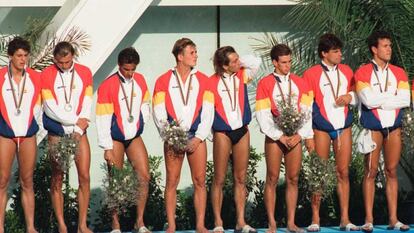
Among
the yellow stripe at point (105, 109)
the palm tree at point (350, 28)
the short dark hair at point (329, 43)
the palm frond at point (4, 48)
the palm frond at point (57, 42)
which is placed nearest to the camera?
the yellow stripe at point (105, 109)

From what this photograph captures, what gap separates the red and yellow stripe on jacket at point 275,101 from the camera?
14.9 m

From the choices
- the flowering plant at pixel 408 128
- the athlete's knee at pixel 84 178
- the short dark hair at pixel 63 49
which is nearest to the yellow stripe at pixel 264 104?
the flowering plant at pixel 408 128

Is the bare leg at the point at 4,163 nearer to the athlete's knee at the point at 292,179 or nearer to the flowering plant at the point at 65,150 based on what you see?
the flowering plant at the point at 65,150

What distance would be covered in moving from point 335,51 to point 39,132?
3.19m

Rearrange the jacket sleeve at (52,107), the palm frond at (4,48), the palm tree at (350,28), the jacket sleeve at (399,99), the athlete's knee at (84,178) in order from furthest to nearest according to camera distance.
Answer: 1. the palm tree at (350,28)
2. the palm frond at (4,48)
3. the jacket sleeve at (399,99)
4. the athlete's knee at (84,178)
5. the jacket sleeve at (52,107)

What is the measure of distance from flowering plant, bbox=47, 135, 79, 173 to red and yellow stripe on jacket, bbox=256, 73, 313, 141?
192 centimetres

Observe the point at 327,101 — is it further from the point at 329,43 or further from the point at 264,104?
the point at 264,104

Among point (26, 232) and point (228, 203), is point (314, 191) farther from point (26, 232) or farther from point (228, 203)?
point (26, 232)

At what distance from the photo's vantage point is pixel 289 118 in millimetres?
14664

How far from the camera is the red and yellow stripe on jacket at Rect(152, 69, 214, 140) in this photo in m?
14.7

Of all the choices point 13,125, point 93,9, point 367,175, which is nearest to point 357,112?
point 367,175

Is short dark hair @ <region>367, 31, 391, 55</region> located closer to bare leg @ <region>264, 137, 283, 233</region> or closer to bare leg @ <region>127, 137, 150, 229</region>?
bare leg @ <region>264, 137, 283, 233</region>

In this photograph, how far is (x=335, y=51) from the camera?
598 inches

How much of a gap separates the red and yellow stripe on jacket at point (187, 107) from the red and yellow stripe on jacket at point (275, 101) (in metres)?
0.53
